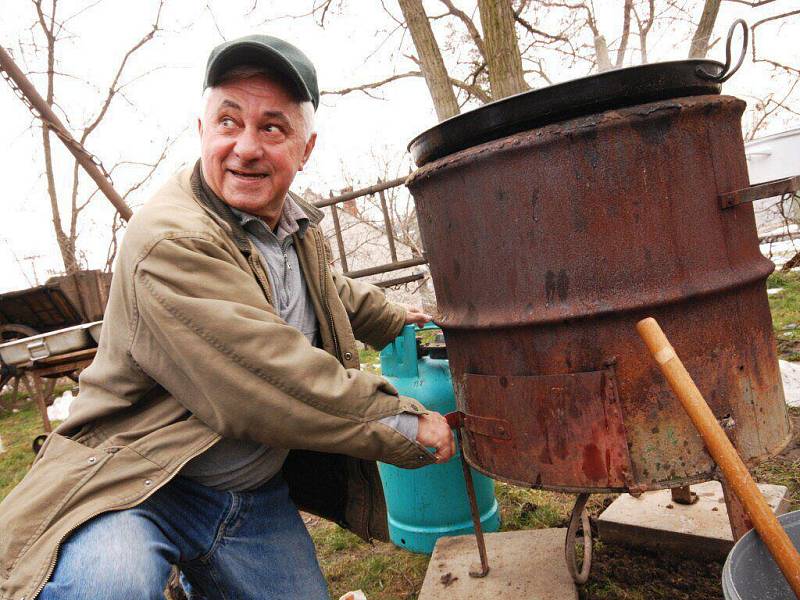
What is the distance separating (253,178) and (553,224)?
0.88m

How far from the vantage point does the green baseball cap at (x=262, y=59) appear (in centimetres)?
156

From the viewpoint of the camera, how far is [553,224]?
151cm

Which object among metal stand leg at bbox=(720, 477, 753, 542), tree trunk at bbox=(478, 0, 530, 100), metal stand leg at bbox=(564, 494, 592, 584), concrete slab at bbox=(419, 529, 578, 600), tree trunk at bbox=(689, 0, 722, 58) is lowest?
concrete slab at bbox=(419, 529, 578, 600)

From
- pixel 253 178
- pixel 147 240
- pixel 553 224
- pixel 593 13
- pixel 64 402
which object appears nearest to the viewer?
pixel 147 240

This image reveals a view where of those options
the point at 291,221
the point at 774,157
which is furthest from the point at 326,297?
the point at 774,157

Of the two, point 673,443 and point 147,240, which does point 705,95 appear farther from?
point 147,240

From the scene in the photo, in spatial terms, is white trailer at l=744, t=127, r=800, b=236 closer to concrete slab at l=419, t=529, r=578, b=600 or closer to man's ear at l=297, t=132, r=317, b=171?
concrete slab at l=419, t=529, r=578, b=600

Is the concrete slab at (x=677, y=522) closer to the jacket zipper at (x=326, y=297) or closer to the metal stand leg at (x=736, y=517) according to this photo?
the metal stand leg at (x=736, y=517)

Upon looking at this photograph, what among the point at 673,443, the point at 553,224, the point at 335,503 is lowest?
the point at 335,503

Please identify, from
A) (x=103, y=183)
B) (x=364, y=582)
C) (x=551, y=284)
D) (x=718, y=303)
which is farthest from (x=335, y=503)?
(x=103, y=183)

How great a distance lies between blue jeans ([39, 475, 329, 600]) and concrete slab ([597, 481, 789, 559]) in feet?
4.42

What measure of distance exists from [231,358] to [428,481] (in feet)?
5.24

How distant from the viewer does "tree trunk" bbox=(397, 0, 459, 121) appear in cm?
568

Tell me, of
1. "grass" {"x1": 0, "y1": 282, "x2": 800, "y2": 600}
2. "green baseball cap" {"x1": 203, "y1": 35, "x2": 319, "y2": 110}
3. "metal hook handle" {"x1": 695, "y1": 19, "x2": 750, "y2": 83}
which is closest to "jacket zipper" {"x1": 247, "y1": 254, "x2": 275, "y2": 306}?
"green baseball cap" {"x1": 203, "y1": 35, "x2": 319, "y2": 110}
